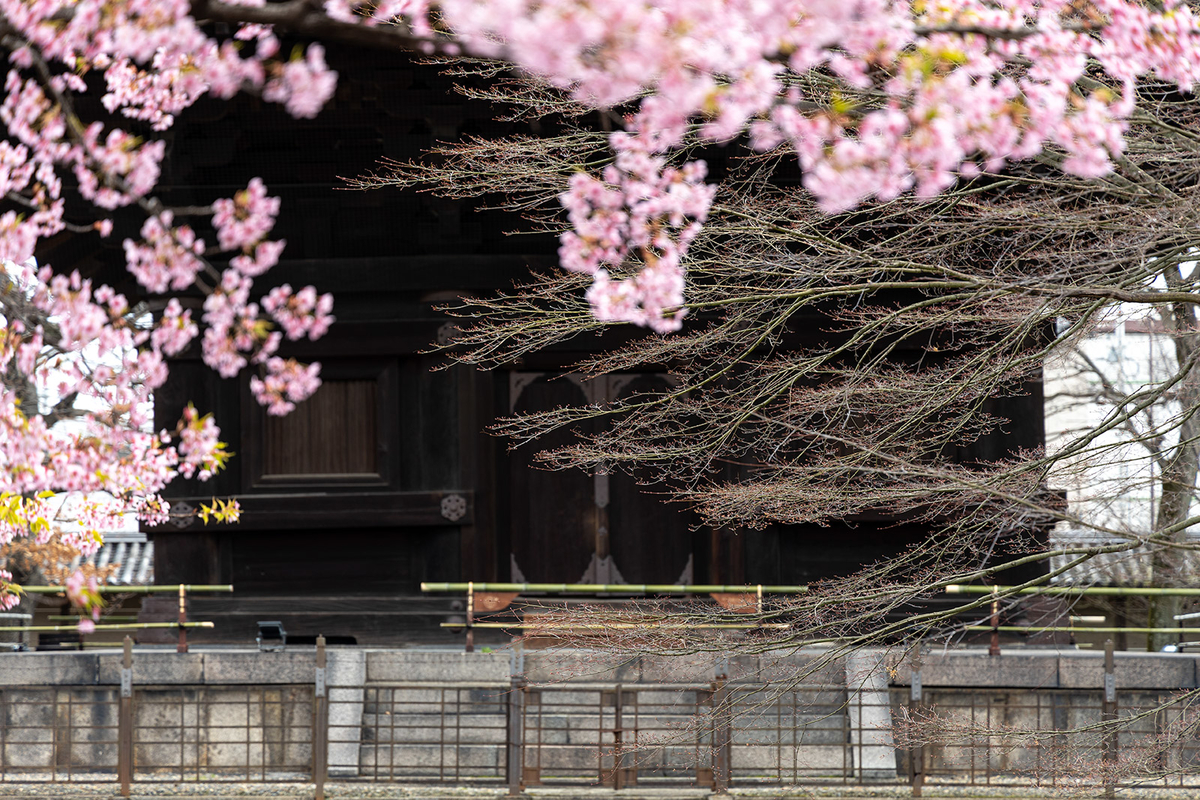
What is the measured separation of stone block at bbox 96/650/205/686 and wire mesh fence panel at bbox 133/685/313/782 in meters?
0.11

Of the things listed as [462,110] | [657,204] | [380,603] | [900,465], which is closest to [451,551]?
[380,603]

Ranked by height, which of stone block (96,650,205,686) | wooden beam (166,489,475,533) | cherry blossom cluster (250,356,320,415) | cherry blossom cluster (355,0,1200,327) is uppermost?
cherry blossom cluster (250,356,320,415)

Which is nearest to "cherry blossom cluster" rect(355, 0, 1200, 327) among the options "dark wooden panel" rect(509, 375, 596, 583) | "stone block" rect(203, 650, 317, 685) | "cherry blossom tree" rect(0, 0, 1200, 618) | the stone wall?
"cherry blossom tree" rect(0, 0, 1200, 618)

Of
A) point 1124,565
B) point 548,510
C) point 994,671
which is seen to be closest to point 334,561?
point 548,510

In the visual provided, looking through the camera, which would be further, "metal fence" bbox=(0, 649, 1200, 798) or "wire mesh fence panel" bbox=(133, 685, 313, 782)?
"wire mesh fence panel" bbox=(133, 685, 313, 782)

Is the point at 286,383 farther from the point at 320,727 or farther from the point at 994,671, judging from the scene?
the point at 994,671

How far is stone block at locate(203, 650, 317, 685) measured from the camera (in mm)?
12586

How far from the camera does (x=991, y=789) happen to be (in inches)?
478

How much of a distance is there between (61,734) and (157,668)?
1342 millimetres

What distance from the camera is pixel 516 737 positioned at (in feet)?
38.3

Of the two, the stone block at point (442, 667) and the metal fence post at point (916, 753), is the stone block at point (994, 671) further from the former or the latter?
the stone block at point (442, 667)

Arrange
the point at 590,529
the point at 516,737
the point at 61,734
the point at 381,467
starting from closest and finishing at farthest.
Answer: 1. the point at 516,737
2. the point at 61,734
3. the point at 381,467
4. the point at 590,529

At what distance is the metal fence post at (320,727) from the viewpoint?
11672mm

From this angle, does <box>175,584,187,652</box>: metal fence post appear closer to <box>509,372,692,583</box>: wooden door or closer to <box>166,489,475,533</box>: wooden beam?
<box>166,489,475,533</box>: wooden beam
